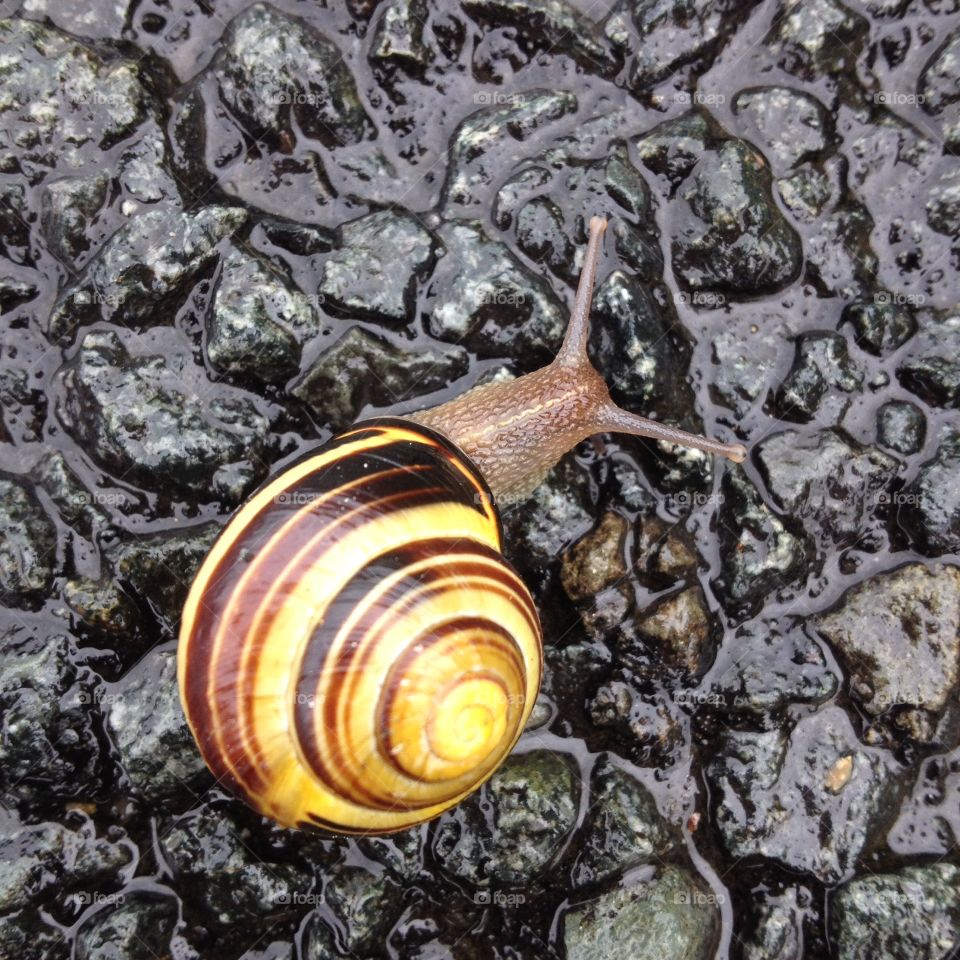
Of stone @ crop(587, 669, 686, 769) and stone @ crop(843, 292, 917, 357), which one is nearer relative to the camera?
stone @ crop(587, 669, 686, 769)

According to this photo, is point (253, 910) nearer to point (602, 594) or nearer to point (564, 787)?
point (564, 787)

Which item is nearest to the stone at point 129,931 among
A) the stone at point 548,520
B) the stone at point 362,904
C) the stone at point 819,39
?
the stone at point 362,904

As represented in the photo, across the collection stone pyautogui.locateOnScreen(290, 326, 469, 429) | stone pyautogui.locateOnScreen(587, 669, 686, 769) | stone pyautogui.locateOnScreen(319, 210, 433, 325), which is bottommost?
stone pyautogui.locateOnScreen(587, 669, 686, 769)

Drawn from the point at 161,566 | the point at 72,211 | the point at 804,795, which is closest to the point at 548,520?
the point at 804,795

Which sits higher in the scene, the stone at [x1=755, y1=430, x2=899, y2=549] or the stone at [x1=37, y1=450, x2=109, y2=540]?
the stone at [x1=755, y1=430, x2=899, y2=549]

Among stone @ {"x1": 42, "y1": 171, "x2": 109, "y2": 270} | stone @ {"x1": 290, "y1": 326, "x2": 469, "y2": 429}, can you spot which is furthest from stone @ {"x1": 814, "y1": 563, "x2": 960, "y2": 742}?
stone @ {"x1": 42, "y1": 171, "x2": 109, "y2": 270}

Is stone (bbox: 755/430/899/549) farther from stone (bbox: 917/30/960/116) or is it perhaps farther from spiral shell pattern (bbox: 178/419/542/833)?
stone (bbox: 917/30/960/116)

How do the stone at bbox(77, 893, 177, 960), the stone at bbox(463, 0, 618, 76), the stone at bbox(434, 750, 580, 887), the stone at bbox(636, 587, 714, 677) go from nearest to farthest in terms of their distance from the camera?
the stone at bbox(77, 893, 177, 960) → the stone at bbox(434, 750, 580, 887) → the stone at bbox(636, 587, 714, 677) → the stone at bbox(463, 0, 618, 76)

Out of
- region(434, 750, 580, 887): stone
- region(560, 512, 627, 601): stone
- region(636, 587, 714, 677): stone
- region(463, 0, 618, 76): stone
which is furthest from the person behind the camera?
region(463, 0, 618, 76): stone
